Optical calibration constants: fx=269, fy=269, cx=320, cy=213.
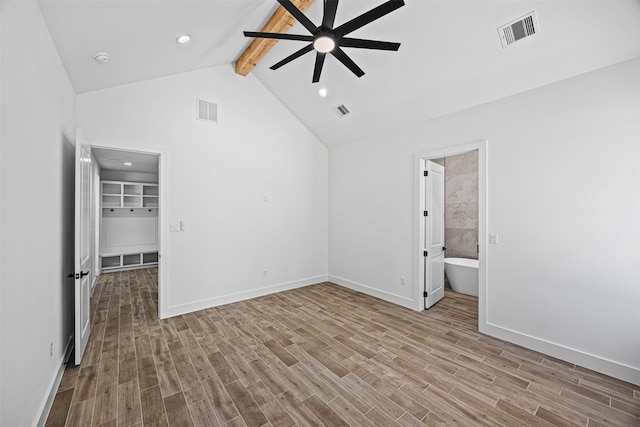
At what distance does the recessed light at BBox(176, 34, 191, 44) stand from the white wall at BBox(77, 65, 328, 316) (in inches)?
42.7

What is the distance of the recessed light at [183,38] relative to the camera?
9.71ft

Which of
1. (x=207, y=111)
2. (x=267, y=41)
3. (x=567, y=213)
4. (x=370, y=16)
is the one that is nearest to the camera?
(x=370, y=16)

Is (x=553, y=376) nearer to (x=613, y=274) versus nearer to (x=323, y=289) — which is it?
(x=613, y=274)

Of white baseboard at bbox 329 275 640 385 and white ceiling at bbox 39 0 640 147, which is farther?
white baseboard at bbox 329 275 640 385

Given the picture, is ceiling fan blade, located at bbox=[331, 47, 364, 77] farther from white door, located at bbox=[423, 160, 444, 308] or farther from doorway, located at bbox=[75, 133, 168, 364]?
doorway, located at bbox=[75, 133, 168, 364]

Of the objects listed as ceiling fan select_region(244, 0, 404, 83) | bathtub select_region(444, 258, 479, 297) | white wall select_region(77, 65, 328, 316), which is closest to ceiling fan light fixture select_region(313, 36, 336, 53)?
ceiling fan select_region(244, 0, 404, 83)

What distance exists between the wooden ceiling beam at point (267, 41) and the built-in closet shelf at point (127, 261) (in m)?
5.37

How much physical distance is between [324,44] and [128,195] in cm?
680

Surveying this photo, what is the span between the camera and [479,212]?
336cm

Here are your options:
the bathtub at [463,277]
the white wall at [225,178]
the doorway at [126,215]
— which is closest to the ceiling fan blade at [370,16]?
the white wall at [225,178]

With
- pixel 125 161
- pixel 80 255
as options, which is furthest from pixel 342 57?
pixel 125 161

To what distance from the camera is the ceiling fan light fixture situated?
88.3 inches

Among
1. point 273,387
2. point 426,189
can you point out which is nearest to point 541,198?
point 426,189

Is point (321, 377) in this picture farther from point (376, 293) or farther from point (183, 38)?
point (183, 38)
